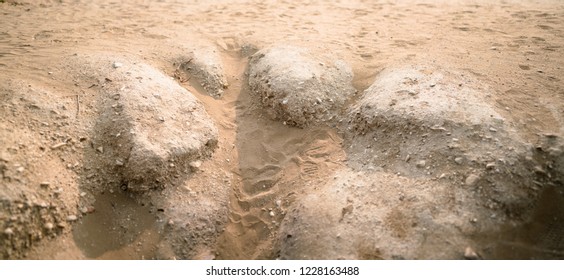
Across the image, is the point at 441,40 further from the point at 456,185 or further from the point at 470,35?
the point at 456,185

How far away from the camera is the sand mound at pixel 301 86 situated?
409 centimetres

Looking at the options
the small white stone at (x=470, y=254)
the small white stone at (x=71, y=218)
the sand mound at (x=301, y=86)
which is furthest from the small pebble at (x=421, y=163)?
the small white stone at (x=71, y=218)

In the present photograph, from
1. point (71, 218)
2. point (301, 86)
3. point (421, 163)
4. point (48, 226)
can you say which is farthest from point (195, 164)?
point (421, 163)

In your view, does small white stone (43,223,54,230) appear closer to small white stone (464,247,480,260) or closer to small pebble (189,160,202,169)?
small pebble (189,160,202,169)

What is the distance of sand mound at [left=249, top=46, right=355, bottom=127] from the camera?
4.09m

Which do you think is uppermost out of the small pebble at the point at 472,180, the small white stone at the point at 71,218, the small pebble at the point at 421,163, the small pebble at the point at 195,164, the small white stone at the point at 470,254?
the small pebble at the point at 472,180

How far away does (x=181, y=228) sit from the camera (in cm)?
317

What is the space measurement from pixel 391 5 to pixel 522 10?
2350mm

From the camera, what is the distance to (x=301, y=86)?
4.16m

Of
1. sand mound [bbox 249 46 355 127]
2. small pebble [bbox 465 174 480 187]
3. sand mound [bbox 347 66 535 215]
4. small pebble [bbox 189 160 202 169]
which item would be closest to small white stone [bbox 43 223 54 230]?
small pebble [bbox 189 160 202 169]

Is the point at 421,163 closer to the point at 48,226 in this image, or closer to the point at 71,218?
the point at 71,218

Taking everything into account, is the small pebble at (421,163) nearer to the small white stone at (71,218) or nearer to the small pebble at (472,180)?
the small pebble at (472,180)
